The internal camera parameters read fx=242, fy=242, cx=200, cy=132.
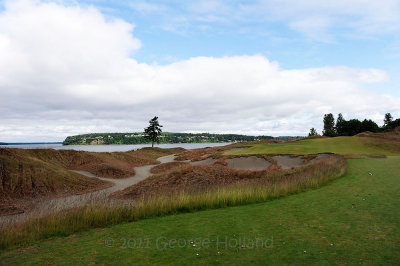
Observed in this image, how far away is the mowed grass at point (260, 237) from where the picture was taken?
15.7 ft

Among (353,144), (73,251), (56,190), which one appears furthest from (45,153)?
(353,144)

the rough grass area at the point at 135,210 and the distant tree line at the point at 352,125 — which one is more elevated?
Answer: the distant tree line at the point at 352,125

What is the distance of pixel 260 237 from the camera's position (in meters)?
5.90

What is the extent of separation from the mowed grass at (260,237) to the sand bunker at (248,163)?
17.8 metres

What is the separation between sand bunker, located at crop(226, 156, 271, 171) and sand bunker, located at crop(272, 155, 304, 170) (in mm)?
1535

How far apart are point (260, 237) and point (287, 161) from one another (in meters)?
23.2

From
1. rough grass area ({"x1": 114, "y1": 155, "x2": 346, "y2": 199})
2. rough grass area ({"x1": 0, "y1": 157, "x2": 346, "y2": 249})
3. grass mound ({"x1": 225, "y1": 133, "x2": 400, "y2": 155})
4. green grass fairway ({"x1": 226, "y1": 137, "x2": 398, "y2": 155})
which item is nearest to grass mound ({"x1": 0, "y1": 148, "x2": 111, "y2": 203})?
rough grass area ({"x1": 114, "y1": 155, "x2": 346, "y2": 199})

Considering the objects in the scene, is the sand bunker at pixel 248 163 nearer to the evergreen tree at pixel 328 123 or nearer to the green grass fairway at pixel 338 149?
the green grass fairway at pixel 338 149

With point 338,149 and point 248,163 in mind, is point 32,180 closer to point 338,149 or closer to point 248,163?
point 248,163

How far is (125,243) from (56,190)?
14659 millimetres

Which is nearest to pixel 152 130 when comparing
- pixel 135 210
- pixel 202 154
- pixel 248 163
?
pixel 202 154

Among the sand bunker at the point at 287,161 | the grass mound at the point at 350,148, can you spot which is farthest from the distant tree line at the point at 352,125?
the sand bunker at the point at 287,161

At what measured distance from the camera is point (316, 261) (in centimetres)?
453

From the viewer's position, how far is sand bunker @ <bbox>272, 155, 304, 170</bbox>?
2596 cm
